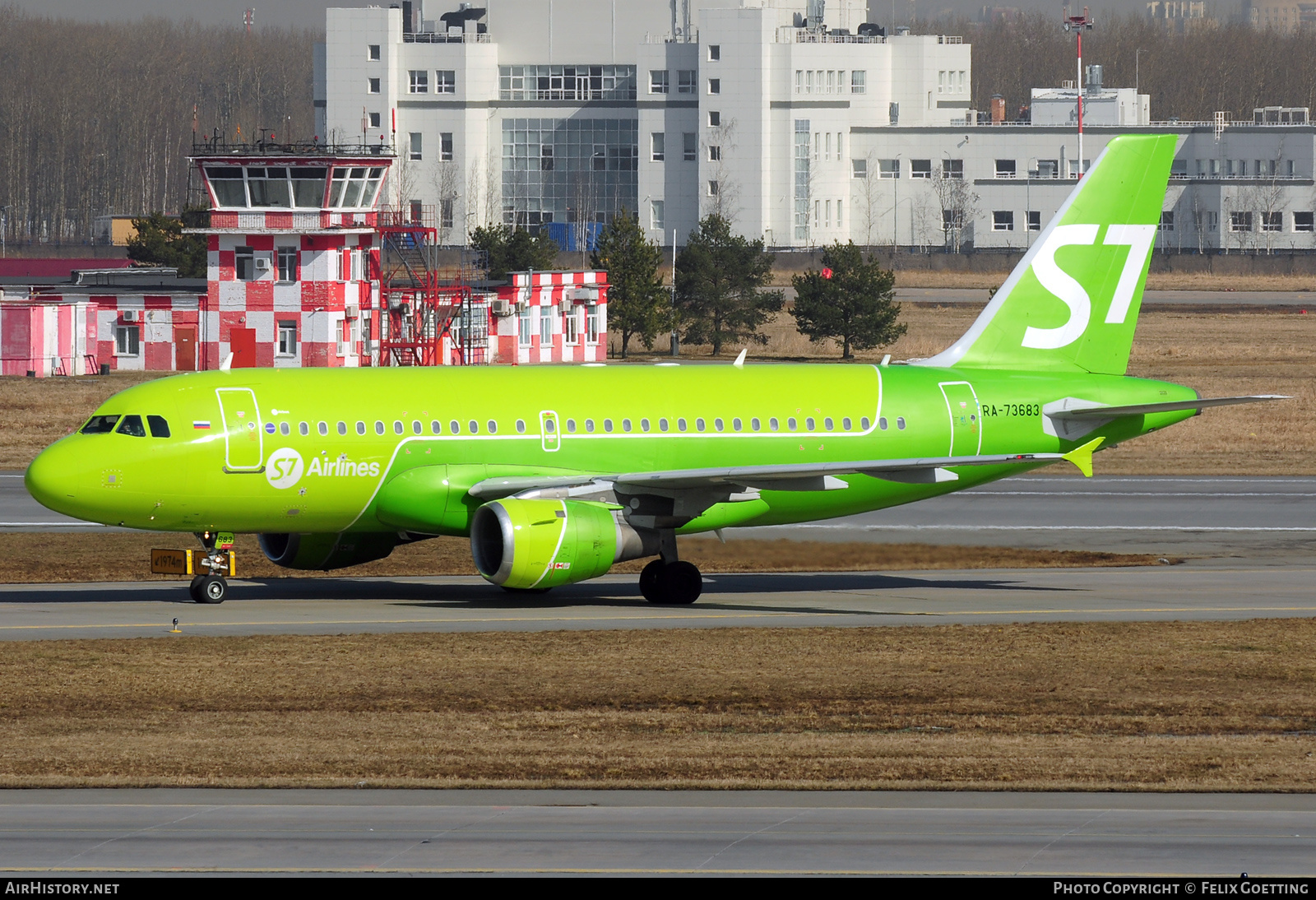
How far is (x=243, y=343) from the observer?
86625mm

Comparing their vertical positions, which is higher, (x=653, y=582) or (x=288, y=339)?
(x=288, y=339)

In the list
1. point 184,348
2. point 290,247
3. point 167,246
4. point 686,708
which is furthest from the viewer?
point 167,246

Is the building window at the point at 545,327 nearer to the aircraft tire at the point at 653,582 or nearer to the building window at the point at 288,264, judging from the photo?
the building window at the point at 288,264

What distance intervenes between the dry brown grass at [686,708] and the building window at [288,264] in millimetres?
56148

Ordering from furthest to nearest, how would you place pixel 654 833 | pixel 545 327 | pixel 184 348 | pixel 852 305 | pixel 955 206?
pixel 955 206
pixel 852 305
pixel 545 327
pixel 184 348
pixel 654 833

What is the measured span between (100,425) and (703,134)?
15577 centimetres

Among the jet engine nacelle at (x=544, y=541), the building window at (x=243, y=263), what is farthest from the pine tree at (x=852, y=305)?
the jet engine nacelle at (x=544, y=541)

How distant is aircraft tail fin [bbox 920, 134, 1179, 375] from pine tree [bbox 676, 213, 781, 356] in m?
74.1

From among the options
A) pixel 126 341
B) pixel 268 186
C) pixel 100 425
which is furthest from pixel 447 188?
pixel 100 425

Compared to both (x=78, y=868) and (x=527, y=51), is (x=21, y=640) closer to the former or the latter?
(x=78, y=868)

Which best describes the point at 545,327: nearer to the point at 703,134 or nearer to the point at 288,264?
the point at 288,264

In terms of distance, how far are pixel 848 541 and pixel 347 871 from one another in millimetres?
22941

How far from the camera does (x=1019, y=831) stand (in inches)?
712

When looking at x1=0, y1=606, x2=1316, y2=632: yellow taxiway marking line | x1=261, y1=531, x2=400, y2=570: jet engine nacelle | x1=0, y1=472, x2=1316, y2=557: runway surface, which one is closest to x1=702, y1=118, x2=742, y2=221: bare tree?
x1=0, y1=472, x2=1316, y2=557: runway surface
